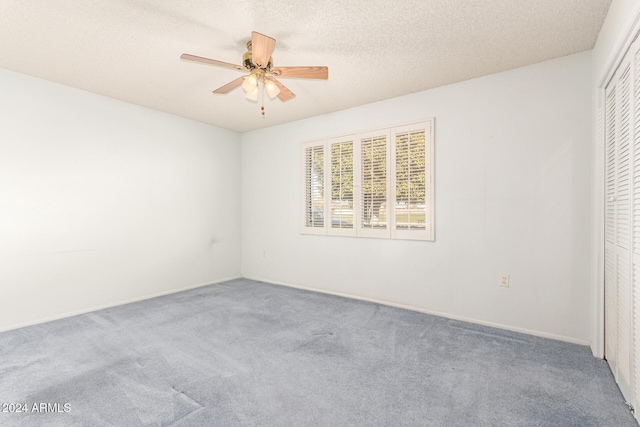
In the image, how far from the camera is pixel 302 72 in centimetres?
239

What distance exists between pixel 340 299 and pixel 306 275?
0.75 m

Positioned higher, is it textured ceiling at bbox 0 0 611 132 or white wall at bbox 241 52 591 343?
textured ceiling at bbox 0 0 611 132

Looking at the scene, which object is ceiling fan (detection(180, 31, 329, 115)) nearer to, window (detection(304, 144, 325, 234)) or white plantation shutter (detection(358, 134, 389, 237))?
white plantation shutter (detection(358, 134, 389, 237))

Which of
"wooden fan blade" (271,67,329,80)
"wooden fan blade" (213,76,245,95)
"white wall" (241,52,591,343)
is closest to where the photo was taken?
"wooden fan blade" (271,67,329,80)

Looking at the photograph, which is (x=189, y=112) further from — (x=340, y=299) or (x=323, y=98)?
(x=340, y=299)

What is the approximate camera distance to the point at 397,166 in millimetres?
3719

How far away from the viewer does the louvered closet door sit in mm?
1830

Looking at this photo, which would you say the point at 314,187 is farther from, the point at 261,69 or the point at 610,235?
the point at 610,235

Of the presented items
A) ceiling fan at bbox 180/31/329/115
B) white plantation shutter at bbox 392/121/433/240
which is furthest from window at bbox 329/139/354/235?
ceiling fan at bbox 180/31/329/115

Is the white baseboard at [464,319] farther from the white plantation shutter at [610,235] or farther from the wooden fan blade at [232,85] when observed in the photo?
the wooden fan blade at [232,85]

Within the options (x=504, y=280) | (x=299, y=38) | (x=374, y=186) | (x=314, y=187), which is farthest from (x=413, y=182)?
(x=299, y=38)

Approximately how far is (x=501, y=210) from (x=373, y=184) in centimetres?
143

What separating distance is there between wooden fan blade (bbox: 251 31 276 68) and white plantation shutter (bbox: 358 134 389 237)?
6.28 ft

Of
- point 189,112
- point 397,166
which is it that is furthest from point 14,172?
point 397,166
